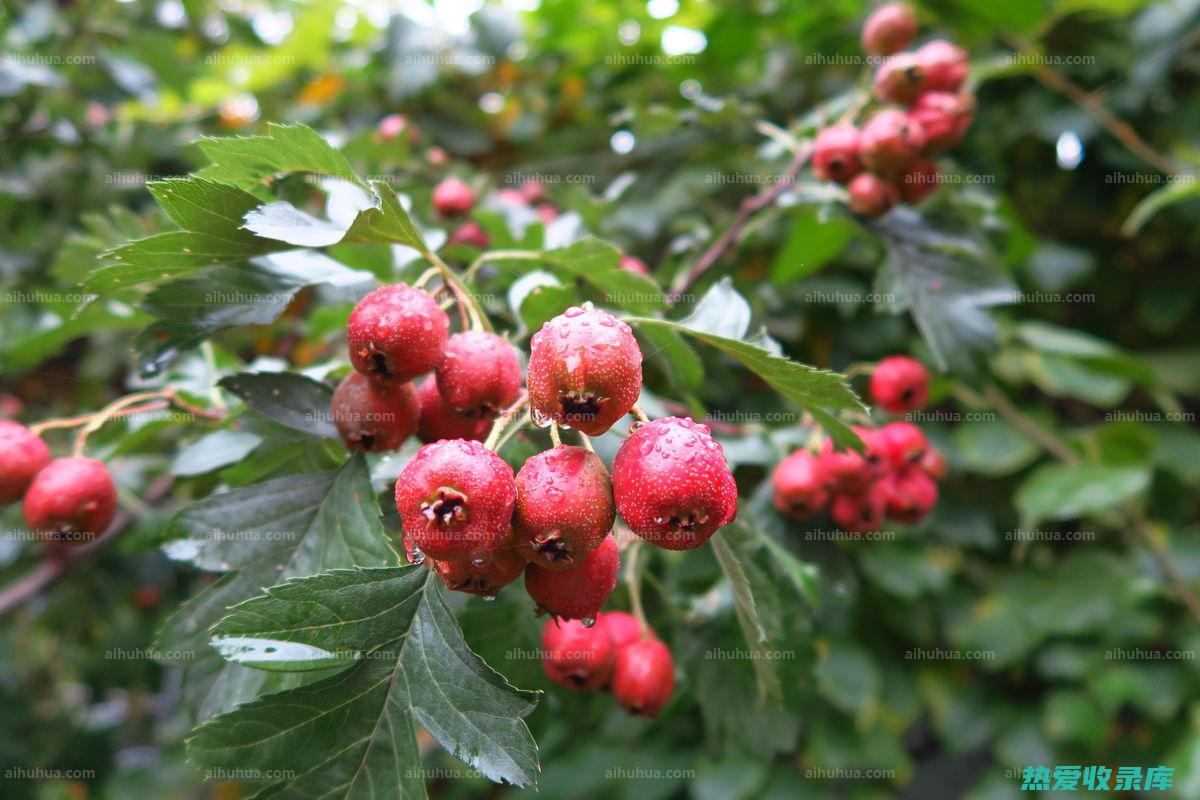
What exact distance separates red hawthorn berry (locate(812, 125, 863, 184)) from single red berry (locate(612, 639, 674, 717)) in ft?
3.33

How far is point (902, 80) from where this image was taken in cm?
166

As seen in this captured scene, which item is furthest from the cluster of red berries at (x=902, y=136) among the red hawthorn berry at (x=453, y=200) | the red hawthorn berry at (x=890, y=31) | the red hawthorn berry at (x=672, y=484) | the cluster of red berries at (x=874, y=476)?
the red hawthorn berry at (x=672, y=484)

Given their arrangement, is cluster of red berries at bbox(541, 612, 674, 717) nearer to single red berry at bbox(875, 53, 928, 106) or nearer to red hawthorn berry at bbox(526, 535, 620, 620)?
red hawthorn berry at bbox(526, 535, 620, 620)

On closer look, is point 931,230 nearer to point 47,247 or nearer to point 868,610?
point 868,610

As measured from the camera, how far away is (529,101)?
3238 mm

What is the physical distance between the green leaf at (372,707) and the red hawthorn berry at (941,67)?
146 cm

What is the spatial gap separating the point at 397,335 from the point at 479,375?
0.36ft

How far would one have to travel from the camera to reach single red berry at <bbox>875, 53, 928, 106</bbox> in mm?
1654

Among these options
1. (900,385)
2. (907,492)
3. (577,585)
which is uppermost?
(577,585)

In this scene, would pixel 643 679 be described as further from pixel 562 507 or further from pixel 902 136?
pixel 902 136

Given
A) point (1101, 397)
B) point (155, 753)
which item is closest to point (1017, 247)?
point (1101, 397)

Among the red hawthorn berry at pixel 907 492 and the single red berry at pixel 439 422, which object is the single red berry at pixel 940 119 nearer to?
the red hawthorn berry at pixel 907 492

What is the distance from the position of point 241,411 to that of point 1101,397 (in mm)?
2258

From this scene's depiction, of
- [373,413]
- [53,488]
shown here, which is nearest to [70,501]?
[53,488]
